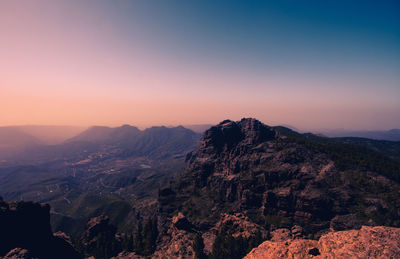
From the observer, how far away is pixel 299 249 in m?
34.3

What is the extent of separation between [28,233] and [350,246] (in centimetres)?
13774

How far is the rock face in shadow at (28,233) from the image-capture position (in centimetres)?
8292

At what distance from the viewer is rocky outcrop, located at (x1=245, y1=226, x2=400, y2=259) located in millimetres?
28984

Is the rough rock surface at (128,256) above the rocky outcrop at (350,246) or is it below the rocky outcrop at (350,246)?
below

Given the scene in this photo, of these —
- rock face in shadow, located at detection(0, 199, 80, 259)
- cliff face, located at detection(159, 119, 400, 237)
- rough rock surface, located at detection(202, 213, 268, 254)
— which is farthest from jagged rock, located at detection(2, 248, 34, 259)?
cliff face, located at detection(159, 119, 400, 237)

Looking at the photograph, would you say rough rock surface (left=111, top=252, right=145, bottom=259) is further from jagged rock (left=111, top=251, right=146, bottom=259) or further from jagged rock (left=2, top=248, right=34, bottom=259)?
jagged rock (left=2, top=248, right=34, bottom=259)

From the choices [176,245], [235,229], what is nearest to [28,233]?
[176,245]

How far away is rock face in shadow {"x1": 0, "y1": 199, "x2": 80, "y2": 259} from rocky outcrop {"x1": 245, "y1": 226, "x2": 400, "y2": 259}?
329 feet

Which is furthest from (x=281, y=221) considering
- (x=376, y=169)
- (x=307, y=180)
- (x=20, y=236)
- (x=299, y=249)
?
(x=20, y=236)

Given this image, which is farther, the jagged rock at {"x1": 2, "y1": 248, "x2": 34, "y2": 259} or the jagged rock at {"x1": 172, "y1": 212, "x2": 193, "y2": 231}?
the jagged rock at {"x1": 172, "y1": 212, "x2": 193, "y2": 231}

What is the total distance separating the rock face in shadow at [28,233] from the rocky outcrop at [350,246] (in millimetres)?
100302

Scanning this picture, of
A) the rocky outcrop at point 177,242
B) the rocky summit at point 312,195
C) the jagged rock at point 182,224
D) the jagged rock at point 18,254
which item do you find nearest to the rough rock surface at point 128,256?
the rocky outcrop at point 177,242

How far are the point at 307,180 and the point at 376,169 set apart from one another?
6560 centimetres

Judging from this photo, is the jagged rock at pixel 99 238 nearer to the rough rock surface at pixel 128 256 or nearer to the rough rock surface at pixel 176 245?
the rough rock surface at pixel 128 256
